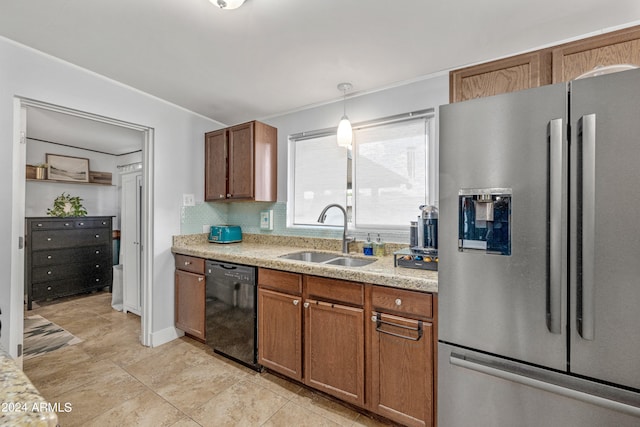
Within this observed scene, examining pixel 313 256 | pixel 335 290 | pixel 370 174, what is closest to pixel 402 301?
pixel 335 290

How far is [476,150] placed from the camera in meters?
1.29

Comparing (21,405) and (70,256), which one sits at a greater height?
(21,405)

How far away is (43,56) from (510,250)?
3.11m

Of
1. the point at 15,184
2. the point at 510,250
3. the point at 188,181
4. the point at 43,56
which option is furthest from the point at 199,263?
the point at 510,250

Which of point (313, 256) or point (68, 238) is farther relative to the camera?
point (68, 238)

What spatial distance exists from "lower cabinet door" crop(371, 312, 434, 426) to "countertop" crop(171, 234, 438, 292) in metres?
0.21

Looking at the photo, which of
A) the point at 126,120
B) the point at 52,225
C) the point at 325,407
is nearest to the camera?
the point at 325,407

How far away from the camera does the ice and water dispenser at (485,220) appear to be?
124cm

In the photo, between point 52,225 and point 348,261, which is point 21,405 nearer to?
point 348,261

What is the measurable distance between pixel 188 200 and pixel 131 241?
1.24m

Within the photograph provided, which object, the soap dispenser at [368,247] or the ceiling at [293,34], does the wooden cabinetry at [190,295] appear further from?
the ceiling at [293,34]

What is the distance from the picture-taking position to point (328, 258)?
8.50ft

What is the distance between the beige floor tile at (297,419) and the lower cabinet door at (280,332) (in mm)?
198

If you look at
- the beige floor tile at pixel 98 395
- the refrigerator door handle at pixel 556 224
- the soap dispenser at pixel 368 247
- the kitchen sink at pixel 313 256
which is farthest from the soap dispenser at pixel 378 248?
the beige floor tile at pixel 98 395
